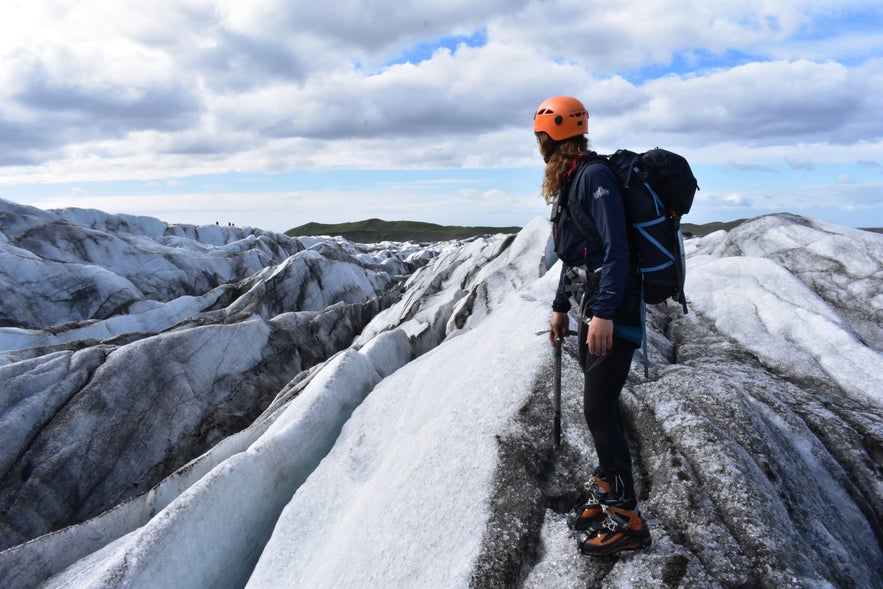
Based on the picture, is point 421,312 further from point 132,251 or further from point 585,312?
point 132,251

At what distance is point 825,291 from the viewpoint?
17.5 metres

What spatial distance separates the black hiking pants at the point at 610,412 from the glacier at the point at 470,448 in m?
0.86

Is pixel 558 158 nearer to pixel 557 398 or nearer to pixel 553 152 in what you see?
pixel 553 152

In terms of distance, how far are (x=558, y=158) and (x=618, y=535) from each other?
14.1ft

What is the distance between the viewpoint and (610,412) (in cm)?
574

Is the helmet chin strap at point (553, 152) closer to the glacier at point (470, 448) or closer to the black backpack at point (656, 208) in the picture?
the black backpack at point (656, 208)

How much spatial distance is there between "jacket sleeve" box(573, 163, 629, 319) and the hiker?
0.4 inches

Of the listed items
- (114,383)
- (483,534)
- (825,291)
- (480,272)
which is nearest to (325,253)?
(480,272)

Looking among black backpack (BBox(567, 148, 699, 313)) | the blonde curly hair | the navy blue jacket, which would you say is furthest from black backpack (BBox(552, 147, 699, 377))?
the blonde curly hair

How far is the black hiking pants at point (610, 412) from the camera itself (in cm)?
566

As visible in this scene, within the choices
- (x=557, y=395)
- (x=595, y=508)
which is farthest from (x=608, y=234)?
(x=595, y=508)

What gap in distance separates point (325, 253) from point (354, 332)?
18.6 m

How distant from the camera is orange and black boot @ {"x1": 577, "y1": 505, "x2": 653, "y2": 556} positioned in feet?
18.1

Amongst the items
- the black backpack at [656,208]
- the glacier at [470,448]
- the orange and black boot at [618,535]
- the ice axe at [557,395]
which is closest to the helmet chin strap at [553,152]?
the black backpack at [656,208]
